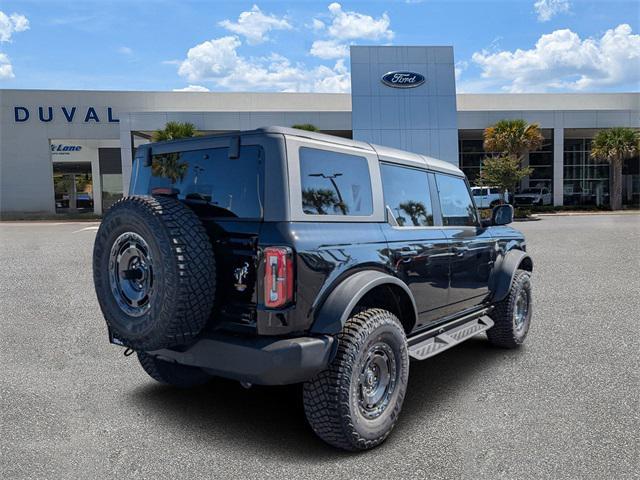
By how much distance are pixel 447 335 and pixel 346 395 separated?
159cm

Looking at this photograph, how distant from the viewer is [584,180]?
132 feet

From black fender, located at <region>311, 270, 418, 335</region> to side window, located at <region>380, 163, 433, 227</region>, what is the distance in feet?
2.80

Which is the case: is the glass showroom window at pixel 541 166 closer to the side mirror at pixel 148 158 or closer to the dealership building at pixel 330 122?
the dealership building at pixel 330 122

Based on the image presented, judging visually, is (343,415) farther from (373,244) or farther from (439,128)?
(439,128)

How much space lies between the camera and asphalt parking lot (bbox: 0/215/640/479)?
3025 millimetres

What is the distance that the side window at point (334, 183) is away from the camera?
324cm

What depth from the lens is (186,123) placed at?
103 ft

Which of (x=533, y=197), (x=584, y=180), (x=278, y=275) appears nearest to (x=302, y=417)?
(x=278, y=275)

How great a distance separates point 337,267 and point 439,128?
31.5 meters

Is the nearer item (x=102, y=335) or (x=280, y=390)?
(x=280, y=390)

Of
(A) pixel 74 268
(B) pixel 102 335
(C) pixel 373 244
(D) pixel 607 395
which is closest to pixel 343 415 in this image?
(C) pixel 373 244

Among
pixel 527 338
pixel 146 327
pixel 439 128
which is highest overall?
pixel 439 128

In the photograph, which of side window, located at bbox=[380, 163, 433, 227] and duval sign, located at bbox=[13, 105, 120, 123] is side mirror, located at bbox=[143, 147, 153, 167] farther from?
duval sign, located at bbox=[13, 105, 120, 123]

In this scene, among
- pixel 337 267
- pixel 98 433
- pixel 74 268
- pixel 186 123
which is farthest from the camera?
pixel 186 123
